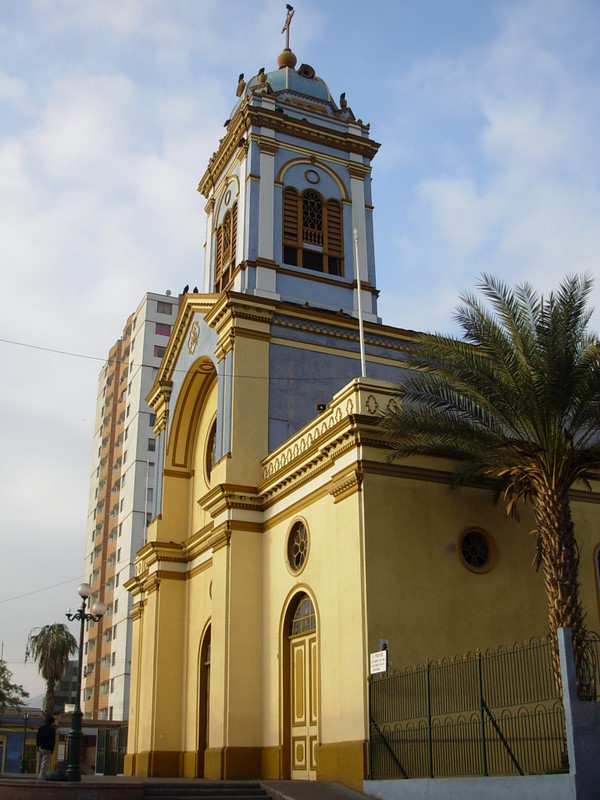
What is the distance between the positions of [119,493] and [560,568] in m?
61.9

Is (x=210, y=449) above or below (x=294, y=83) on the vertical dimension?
below


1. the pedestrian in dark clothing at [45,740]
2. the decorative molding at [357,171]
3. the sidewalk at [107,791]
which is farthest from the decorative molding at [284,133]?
the sidewalk at [107,791]

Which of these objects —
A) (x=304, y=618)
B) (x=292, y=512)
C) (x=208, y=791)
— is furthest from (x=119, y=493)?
(x=208, y=791)

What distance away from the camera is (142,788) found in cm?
1688

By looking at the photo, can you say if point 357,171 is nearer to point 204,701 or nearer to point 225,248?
point 225,248

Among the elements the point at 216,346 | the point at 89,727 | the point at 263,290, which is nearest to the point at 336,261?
the point at 263,290

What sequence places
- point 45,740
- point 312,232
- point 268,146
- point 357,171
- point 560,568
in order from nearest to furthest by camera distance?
point 560,568
point 45,740
point 312,232
point 268,146
point 357,171

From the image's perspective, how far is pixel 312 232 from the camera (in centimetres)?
2805

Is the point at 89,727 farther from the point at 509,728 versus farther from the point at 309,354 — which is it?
the point at 509,728

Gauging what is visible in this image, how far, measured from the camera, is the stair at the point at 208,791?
1689 cm

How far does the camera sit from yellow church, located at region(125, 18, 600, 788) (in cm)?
1736

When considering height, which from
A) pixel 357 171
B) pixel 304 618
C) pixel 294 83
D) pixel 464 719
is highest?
pixel 294 83

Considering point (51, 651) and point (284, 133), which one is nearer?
point (284, 133)

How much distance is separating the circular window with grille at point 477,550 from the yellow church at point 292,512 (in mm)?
43
